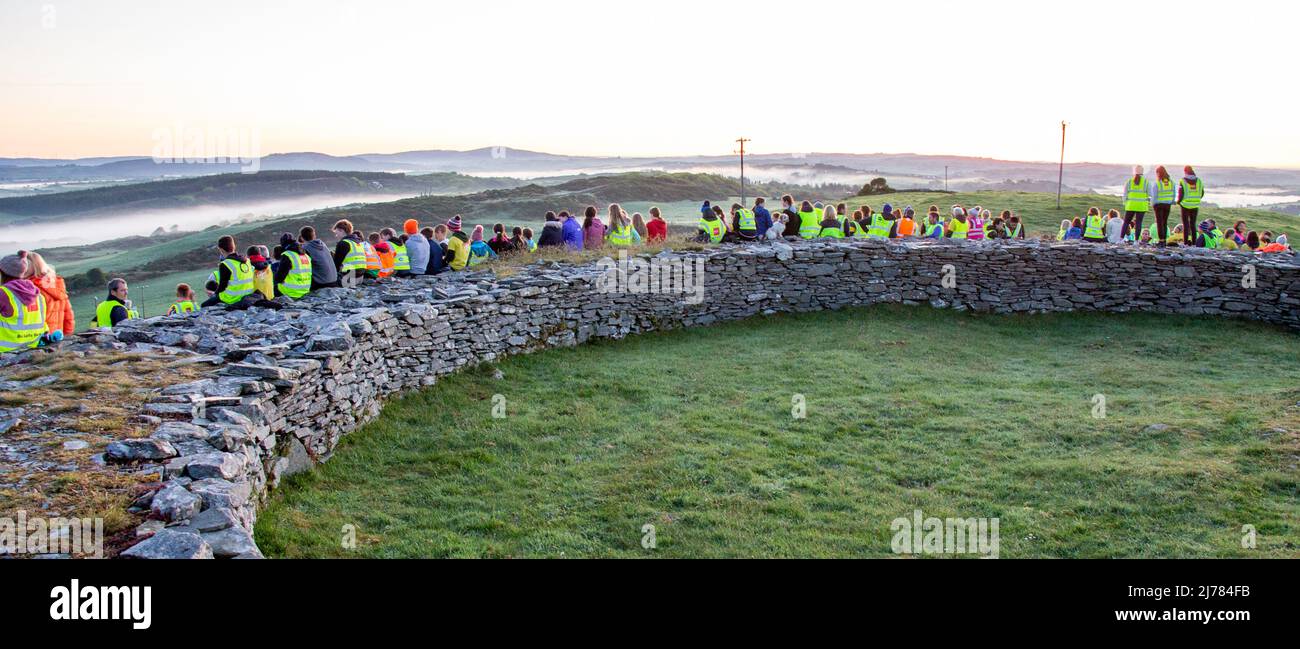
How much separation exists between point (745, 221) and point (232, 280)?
31.6 feet

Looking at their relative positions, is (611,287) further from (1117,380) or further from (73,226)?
(73,226)

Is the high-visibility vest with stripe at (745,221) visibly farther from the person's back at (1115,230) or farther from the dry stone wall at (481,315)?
the person's back at (1115,230)

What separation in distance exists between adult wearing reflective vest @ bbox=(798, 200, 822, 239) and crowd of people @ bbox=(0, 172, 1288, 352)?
0.08 feet

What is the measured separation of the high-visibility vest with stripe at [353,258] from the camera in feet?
42.0

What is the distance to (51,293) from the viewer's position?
30.0ft

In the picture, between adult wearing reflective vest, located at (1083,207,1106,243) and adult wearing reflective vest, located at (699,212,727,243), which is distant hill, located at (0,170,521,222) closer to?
adult wearing reflective vest, located at (699,212,727,243)

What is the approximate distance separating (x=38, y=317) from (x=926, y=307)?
13058 millimetres

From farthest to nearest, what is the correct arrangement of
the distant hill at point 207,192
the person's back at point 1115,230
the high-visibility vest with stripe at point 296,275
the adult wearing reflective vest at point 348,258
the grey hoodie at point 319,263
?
1. the distant hill at point 207,192
2. the person's back at point 1115,230
3. the adult wearing reflective vest at point 348,258
4. the grey hoodie at point 319,263
5. the high-visibility vest with stripe at point 296,275

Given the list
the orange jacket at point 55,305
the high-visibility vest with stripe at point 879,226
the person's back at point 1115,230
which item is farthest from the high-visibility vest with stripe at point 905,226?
the orange jacket at point 55,305

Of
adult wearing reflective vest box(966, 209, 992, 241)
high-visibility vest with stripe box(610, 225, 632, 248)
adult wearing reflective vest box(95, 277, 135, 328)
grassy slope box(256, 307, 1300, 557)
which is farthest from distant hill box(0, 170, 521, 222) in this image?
grassy slope box(256, 307, 1300, 557)

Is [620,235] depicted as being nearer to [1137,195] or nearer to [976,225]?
[976,225]

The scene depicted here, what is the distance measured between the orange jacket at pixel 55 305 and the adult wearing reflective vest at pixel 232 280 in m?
1.89

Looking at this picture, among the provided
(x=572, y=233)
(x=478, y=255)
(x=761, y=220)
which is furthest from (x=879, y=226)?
(x=478, y=255)

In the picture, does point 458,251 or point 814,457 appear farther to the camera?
point 458,251
